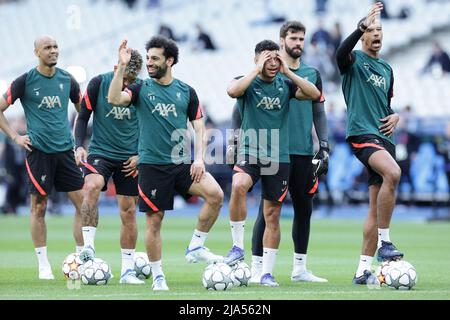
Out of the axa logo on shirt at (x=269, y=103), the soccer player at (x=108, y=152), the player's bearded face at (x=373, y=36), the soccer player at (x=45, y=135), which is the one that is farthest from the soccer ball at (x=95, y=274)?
the player's bearded face at (x=373, y=36)

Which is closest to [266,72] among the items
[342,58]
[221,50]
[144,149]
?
[342,58]

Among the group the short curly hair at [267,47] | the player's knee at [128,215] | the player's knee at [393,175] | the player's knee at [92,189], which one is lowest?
the player's knee at [128,215]

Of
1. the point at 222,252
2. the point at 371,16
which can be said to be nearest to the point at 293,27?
the point at 371,16

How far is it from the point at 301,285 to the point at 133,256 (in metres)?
2.05

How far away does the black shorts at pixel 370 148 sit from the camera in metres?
11.4

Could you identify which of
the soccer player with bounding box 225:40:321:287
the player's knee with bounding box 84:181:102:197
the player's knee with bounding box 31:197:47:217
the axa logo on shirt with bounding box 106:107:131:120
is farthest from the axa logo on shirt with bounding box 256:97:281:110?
the player's knee with bounding box 31:197:47:217

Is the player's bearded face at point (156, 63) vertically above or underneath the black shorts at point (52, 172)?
above

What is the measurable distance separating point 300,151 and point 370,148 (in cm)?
96

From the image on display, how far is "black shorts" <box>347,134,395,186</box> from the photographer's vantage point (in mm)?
11352

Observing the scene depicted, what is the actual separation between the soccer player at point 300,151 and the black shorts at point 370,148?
0.43 metres

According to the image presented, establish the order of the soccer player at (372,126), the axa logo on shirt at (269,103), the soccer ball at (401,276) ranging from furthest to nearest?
the axa logo on shirt at (269,103)
the soccer player at (372,126)
the soccer ball at (401,276)

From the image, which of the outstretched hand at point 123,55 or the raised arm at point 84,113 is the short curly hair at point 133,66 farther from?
the outstretched hand at point 123,55

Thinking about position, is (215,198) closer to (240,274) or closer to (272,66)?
(240,274)

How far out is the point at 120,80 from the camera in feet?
34.2
